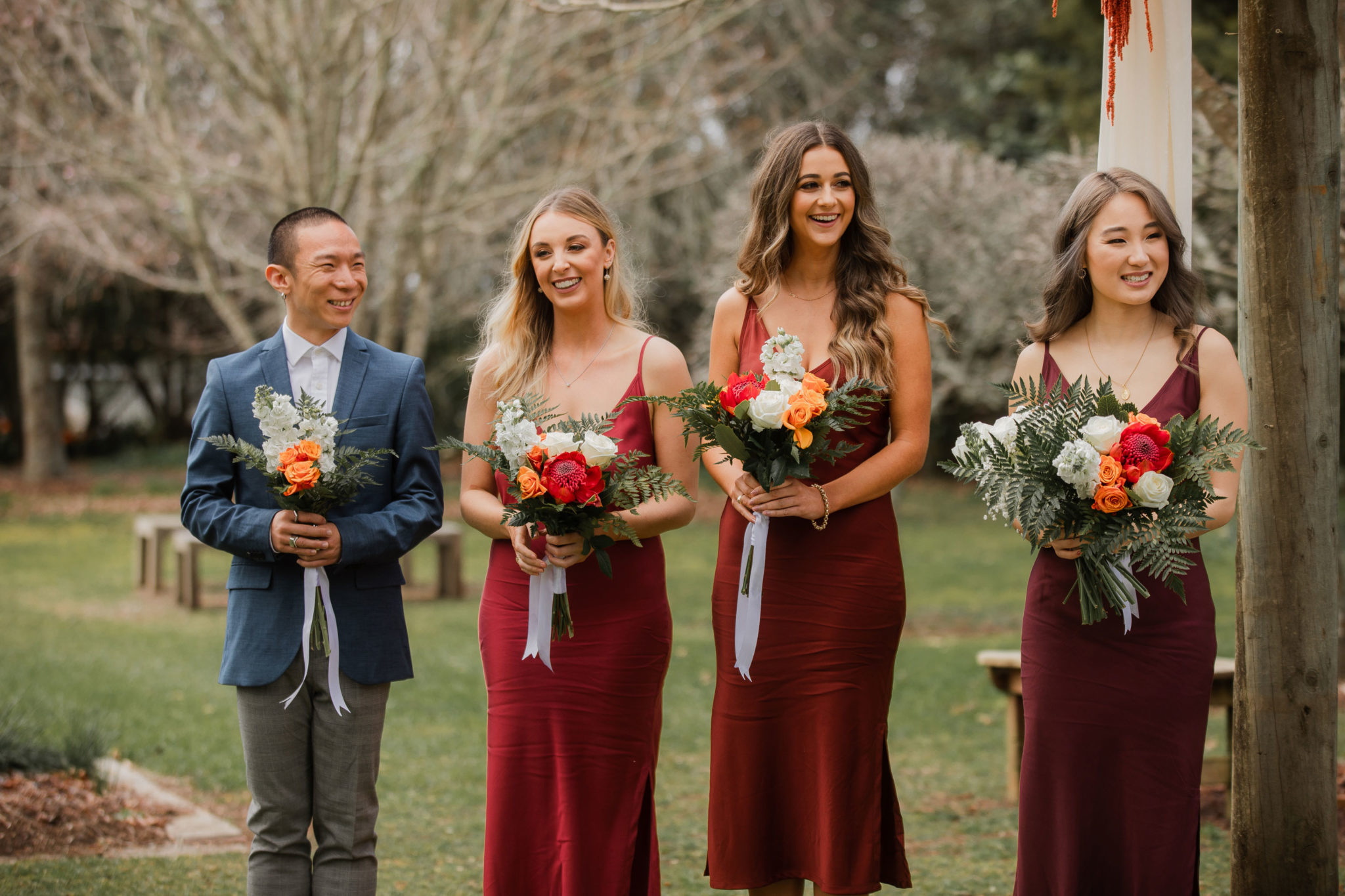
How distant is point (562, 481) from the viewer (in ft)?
11.5

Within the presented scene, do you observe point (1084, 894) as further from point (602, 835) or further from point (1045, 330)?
point (1045, 330)

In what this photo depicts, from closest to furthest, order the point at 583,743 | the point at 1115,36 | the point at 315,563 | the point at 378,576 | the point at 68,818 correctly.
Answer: the point at 315,563 → the point at 583,743 → the point at 378,576 → the point at 1115,36 → the point at 68,818

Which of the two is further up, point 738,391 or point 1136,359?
point 1136,359

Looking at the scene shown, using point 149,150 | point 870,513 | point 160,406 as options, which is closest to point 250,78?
point 149,150

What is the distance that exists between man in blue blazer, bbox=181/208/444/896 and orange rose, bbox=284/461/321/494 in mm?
182

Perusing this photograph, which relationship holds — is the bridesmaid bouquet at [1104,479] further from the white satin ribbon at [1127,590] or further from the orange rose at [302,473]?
the orange rose at [302,473]

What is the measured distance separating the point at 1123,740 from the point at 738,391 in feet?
4.90

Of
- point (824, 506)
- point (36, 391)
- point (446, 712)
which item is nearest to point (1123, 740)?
point (824, 506)

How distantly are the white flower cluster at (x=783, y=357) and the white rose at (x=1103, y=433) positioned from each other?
80 cm

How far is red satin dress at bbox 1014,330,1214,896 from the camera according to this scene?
3.64 metres

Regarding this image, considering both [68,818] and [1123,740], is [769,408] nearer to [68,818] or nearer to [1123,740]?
[1123,740]

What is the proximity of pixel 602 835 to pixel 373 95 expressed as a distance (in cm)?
786

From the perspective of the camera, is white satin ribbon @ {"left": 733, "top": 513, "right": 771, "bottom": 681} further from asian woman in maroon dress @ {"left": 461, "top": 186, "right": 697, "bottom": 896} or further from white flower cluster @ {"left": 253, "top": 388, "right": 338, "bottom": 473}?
white flower cluster @ {"left": 253, "top": 388, "right": 338, "bottom": 473}

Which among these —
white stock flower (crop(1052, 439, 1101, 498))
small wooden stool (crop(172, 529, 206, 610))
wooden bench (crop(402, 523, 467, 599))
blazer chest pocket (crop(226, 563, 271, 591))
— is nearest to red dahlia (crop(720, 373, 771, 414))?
white stock flower (crop(1052, 439, 1101, 498))
